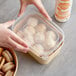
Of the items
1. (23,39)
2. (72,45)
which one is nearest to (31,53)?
(23,39)

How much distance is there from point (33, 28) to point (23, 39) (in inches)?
2.5

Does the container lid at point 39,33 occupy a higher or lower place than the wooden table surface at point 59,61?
higher

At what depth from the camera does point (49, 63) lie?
784 millimetres

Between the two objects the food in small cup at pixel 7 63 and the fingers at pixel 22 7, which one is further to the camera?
the fingers at pixel 22 7

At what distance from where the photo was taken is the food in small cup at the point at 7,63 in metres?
0.73

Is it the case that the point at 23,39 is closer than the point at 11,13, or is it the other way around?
the point at 23,39

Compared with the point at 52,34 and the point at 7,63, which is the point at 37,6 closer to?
the point at 52,34

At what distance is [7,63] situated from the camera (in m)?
0.74

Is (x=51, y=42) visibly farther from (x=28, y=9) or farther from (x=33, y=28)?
(x=28, y=9)

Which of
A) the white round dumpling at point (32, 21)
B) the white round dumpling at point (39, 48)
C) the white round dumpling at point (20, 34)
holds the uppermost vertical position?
the white round dumpling at point (32, 21)

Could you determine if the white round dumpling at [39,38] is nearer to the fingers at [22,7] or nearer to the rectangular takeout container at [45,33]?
the rectangular takeout container at [45,33]

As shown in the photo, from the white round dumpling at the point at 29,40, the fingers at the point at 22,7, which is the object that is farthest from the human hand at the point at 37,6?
the white round dumpling at the point at 29,40

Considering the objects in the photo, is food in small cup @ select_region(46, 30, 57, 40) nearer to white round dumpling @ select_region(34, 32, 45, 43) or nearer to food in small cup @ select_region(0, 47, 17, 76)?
white round dumpling @ select_region(34, 32, 45, 43)

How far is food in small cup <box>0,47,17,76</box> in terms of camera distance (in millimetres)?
729
